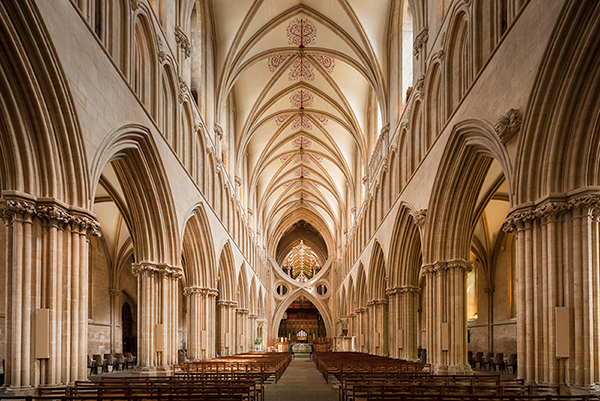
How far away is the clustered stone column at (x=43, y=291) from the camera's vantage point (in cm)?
916

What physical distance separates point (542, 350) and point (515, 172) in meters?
3.35

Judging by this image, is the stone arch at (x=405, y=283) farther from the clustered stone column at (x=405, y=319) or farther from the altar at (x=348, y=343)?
the altar at (x=348, y=343)

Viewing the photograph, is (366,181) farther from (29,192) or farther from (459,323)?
(29,192)

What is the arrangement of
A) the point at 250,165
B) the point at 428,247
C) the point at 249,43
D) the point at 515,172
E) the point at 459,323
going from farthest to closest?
the point at 250,165
the point at 249,43
the point at 428,247
the point at 459,323
the point at 515,172

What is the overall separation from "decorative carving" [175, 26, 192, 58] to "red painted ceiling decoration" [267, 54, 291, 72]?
9086mm

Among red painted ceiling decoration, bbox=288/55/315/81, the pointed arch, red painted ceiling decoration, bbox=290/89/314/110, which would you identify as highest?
red painted ceiling decoration, bbox=288/55/315/81

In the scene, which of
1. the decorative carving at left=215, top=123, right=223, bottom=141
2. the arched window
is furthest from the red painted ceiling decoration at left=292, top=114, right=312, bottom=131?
the arched window

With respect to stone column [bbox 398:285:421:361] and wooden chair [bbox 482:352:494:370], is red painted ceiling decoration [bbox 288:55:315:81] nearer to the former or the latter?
stone column [bbox 398:285:421:361]

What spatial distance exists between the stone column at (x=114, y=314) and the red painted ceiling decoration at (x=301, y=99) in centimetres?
1502

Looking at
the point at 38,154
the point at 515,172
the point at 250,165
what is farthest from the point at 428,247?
the point at 250,165

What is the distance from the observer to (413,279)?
21703mm

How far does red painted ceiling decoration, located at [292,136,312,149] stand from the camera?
38.1 m

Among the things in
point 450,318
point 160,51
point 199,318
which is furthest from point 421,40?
point 199,318

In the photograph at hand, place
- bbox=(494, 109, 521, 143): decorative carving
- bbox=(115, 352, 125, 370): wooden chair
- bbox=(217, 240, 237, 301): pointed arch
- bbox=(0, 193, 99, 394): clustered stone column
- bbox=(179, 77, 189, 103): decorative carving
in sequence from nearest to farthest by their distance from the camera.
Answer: bbox=(0, 193, 99, 394): clustered stone column < bbox=(494, 109, 521, 143): decorative carving < bbox=(179, 77, 189, 103): decorative carving < bbox=(115, 352, 125, 370): wooden chair < bbox=(217, 240, 237, 301): pointed arch
